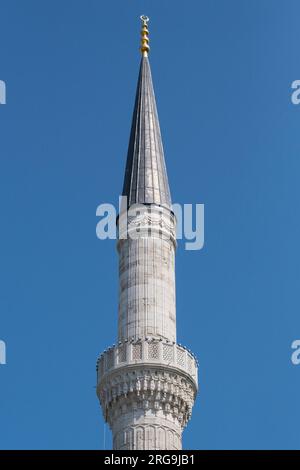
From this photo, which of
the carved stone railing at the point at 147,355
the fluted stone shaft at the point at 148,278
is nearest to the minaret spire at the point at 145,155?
the fluted stone shaft at the point at 148,278

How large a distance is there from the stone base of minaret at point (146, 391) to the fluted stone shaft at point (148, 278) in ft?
1.71

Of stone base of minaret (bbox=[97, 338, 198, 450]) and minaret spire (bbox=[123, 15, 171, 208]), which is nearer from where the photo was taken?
stone base of minaret (bbox=[97, 338, 198, 450])

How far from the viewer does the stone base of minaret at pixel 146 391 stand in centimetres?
3158

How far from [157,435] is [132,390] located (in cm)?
128

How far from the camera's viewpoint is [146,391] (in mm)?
31812

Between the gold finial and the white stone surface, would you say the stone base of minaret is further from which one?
the gold finial

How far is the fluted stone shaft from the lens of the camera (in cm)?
3275

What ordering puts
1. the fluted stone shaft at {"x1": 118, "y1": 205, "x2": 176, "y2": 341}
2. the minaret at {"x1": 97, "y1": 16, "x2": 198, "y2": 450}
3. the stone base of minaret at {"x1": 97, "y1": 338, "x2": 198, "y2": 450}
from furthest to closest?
the fluted stone shaft at {"x1": 118, "y1": 205, "x2": 176, "y2": 341}
the minaret at {"x1": 97, "y1": 16, "x2": 198, "y2": 450}
the stone base of minaret at {"x1": 97, "y1": 338, "x2": 198, "y2": 450}

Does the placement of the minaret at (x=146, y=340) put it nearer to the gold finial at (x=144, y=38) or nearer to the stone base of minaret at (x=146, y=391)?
the stone base of minaret at (x=146, y=391)

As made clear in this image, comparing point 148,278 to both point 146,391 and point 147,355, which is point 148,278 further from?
point 146,391

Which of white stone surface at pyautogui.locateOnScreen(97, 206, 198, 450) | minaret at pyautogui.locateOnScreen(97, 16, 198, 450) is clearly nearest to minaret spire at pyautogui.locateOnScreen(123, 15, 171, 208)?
minaret at pyautogui.locateOnScreen(97, 16, 198, 450)
